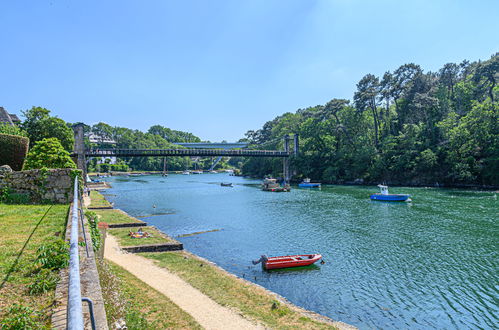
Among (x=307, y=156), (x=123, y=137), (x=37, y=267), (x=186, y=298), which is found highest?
(x=123, y=137)

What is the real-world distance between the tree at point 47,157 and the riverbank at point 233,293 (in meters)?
19.2

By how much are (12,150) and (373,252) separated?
2443 cm

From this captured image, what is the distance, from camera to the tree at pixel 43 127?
50312mm

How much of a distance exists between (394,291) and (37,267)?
45.5 feet

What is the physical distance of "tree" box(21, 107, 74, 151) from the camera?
50312 mm

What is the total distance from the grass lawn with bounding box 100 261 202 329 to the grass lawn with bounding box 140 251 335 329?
180 centimetres

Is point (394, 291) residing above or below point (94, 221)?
below

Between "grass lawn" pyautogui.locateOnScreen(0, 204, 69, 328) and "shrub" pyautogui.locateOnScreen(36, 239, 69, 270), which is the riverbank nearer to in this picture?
"grass lawn" pyautogui.locateOnScreen(0, 204, 69, 328)

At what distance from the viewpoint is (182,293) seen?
11.6 metres

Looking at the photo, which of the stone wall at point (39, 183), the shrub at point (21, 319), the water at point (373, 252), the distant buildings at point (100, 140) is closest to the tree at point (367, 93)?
the water at point (373, 252)

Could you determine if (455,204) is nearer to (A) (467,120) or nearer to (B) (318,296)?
(A) (467,120)

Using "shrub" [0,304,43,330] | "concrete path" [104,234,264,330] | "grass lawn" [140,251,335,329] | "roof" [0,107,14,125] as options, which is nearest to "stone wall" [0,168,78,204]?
"concrete path" [104,234,264,330]

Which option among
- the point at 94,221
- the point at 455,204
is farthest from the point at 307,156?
the point at 94,221

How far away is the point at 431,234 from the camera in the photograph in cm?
2330
